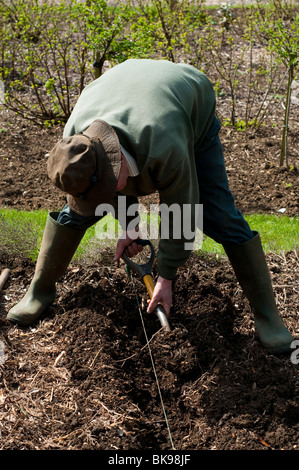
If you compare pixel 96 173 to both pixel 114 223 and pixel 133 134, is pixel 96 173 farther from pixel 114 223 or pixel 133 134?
pixel 114 223

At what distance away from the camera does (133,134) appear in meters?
3.04

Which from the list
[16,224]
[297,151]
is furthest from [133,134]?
[297,151]

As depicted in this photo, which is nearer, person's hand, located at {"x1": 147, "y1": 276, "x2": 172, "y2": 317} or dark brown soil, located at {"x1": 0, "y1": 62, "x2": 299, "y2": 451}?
dark brown soil, located at {"x1": 0, "y1": 62, "x2": 299, "y2": 451}

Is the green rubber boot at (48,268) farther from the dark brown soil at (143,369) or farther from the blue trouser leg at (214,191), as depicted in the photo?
the blue trouser leg at (214,191)

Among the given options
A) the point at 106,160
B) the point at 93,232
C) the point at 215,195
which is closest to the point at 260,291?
the point at 215,195

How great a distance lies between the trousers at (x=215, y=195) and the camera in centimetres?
371

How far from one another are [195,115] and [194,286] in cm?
145

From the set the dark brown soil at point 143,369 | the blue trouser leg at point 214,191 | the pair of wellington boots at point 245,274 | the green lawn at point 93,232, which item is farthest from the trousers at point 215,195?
the green lawn at point 93,232

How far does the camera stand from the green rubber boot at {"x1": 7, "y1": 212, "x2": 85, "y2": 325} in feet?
13.0

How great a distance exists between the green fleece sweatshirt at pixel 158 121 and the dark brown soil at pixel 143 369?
28.7 inches

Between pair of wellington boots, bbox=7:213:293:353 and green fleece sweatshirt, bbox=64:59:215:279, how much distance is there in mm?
566

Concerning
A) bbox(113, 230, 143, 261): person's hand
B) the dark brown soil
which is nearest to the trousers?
bbox(113, 230, 143, 261): person's hand

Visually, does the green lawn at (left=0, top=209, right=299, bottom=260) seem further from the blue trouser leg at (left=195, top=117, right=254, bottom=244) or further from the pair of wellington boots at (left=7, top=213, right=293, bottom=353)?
the blue trouser leg at (left=195, top=117, right=254, bottom=244)

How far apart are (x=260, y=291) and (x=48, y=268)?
1.41 meters
